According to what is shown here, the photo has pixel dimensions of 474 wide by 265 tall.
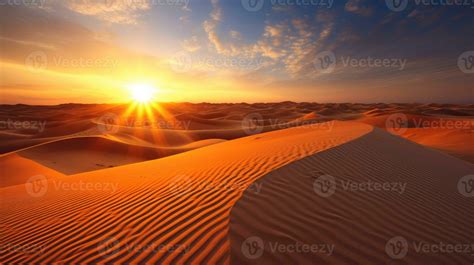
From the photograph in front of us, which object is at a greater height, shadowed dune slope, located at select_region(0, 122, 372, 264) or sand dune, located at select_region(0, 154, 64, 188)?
shadowed dune slope, located at select_region(0, 122, 372, 264)

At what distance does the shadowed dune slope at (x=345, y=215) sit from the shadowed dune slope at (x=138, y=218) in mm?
327

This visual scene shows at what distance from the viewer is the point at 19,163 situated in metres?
10.9

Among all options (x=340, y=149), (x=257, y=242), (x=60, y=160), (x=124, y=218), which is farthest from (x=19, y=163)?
(x=340, y=149)

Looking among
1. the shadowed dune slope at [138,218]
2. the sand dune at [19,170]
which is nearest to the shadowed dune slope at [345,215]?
the shadowed dune slope at [138,218]

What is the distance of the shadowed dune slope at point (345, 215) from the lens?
2.71 meters

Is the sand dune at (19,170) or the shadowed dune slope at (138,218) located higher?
the shadowed dune slope at (138,218)

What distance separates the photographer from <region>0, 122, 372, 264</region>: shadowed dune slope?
279cm

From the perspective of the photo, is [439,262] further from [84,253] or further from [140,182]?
[140,182]

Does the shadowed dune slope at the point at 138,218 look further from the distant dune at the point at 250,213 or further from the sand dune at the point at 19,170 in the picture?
the sand dune at the point at 19,170

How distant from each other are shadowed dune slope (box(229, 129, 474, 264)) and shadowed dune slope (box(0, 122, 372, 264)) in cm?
33

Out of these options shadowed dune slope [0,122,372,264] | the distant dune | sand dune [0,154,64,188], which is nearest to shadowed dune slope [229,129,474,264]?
the distant dune

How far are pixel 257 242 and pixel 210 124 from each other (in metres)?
29.7

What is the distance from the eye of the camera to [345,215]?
3.38 m

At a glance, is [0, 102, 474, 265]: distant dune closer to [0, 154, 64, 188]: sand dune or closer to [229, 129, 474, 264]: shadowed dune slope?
[229, 129, 474, 264]: shadowed dune slope
